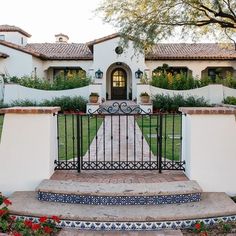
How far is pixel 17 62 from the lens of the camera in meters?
29.0

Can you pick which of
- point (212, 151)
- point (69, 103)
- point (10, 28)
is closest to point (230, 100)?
point (69, 103)

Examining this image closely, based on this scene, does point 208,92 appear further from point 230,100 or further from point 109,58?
point 109,58

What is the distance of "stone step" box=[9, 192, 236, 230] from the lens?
519 centimetres

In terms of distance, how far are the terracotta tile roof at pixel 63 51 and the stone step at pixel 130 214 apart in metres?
26.5

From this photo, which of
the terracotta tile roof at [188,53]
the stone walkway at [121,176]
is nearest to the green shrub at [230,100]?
the terracotta tile roof at [188,53]

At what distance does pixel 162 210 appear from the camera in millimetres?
5465

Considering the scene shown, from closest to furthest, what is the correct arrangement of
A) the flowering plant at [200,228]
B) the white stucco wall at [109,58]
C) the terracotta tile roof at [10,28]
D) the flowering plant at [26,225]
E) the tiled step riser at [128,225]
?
the flowering plant at [26,225] → the flowering plant at [200,228] → the tiled step riser at [128,225] → the white stucco wall at [109,58] → the terracotta tile roof at [10,28]

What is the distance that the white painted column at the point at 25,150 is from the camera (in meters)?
6.48

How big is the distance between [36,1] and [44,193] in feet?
45.4

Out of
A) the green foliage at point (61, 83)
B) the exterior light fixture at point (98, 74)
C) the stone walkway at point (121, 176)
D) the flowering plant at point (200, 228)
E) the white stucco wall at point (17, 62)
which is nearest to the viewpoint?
the flowering plant at point (200, 228)

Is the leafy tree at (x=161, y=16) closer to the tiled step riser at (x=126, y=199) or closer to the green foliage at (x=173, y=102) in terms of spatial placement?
the green foliage at (x=173, y=102)

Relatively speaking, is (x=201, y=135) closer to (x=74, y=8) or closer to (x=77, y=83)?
(x=74, y=8)

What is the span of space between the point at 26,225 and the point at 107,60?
25.4m

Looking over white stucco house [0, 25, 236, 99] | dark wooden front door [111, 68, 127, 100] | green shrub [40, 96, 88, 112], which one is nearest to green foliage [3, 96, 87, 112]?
green shrub [40, 96, 88, 112]
